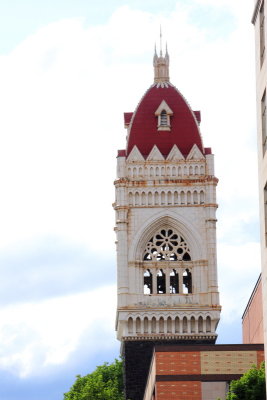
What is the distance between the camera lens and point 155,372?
87.4 meters

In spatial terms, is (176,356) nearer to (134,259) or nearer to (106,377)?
(134,259)

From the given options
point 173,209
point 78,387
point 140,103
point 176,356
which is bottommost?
point 176,356

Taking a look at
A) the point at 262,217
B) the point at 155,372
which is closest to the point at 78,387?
the point at 155,372

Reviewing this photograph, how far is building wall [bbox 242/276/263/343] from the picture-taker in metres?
99.2

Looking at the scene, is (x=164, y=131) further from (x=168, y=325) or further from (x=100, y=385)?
(x=100, y=385)

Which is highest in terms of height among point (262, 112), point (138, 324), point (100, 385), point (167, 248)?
point (167, 248)

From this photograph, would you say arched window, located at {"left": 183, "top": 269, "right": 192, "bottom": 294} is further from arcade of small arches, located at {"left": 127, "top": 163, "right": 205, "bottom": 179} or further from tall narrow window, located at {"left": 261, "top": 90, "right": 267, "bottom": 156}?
tall narrow window, located at {"left": 261, "top": 90, "right": 267, "bottom": 156}

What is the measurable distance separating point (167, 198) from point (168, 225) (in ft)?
6.44

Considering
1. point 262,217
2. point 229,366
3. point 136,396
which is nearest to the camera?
point 262,217

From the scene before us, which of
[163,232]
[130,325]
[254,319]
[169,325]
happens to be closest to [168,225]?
[163,232]

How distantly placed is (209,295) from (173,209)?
261 inches

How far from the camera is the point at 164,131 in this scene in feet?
383

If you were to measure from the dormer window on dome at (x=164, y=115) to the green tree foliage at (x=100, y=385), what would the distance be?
60.4 ft

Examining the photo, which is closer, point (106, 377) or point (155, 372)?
point (155, 372)
